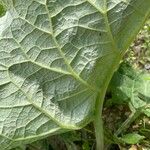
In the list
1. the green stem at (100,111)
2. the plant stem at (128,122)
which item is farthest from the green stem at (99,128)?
the plant stem at (128,122)

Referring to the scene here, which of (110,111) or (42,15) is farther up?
(42,15)

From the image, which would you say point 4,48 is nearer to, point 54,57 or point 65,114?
point 54,57

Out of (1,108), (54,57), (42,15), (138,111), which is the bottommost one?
(138,111)

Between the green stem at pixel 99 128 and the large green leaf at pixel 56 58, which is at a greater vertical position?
the large green leaf at pixel 56 58

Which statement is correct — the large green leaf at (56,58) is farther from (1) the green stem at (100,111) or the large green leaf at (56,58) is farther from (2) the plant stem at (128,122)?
(2) the plant stem at (128,122)

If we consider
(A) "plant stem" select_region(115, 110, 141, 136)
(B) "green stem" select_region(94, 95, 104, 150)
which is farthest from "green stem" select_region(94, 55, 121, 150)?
(A) "plant stem" select_region(115, 110, 141, 136)

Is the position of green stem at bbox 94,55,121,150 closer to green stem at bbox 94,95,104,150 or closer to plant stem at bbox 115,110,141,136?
green stem at bbox 94,95,104,150

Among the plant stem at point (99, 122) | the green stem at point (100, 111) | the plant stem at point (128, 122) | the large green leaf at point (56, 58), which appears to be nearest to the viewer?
the large green leaf at point (56, 58)

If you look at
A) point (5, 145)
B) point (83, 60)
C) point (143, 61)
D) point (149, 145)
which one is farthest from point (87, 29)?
point (143, 61)
